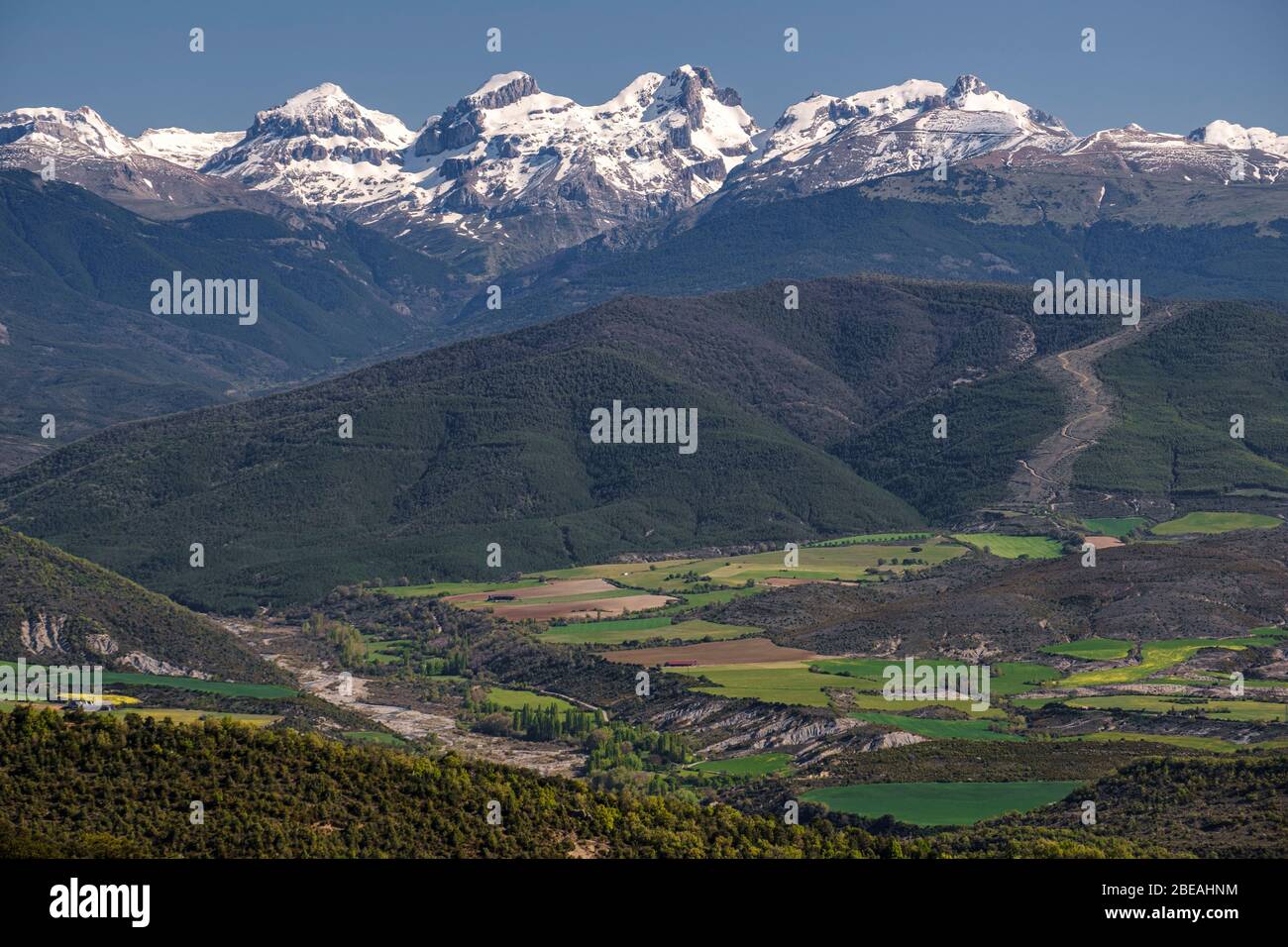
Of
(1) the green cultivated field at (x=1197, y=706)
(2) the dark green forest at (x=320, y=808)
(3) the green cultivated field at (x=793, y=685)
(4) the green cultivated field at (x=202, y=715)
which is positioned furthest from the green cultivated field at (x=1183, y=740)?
(4) the green cultivated field at (x=202, y=715)

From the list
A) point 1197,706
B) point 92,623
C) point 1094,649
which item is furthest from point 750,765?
point 92,623

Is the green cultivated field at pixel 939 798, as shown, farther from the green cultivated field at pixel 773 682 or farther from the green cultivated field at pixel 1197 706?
the green cultivated field at pixel 1197 706

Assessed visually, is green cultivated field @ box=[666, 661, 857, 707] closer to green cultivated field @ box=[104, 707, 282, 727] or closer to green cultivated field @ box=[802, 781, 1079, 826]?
green cultivated field @ box=[802, 781, 1079, 826]

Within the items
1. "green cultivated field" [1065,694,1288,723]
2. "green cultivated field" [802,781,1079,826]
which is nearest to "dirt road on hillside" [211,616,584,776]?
"green cultivated field" [802,781,1079,826]

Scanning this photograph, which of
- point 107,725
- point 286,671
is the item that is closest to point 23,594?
point 286,671
